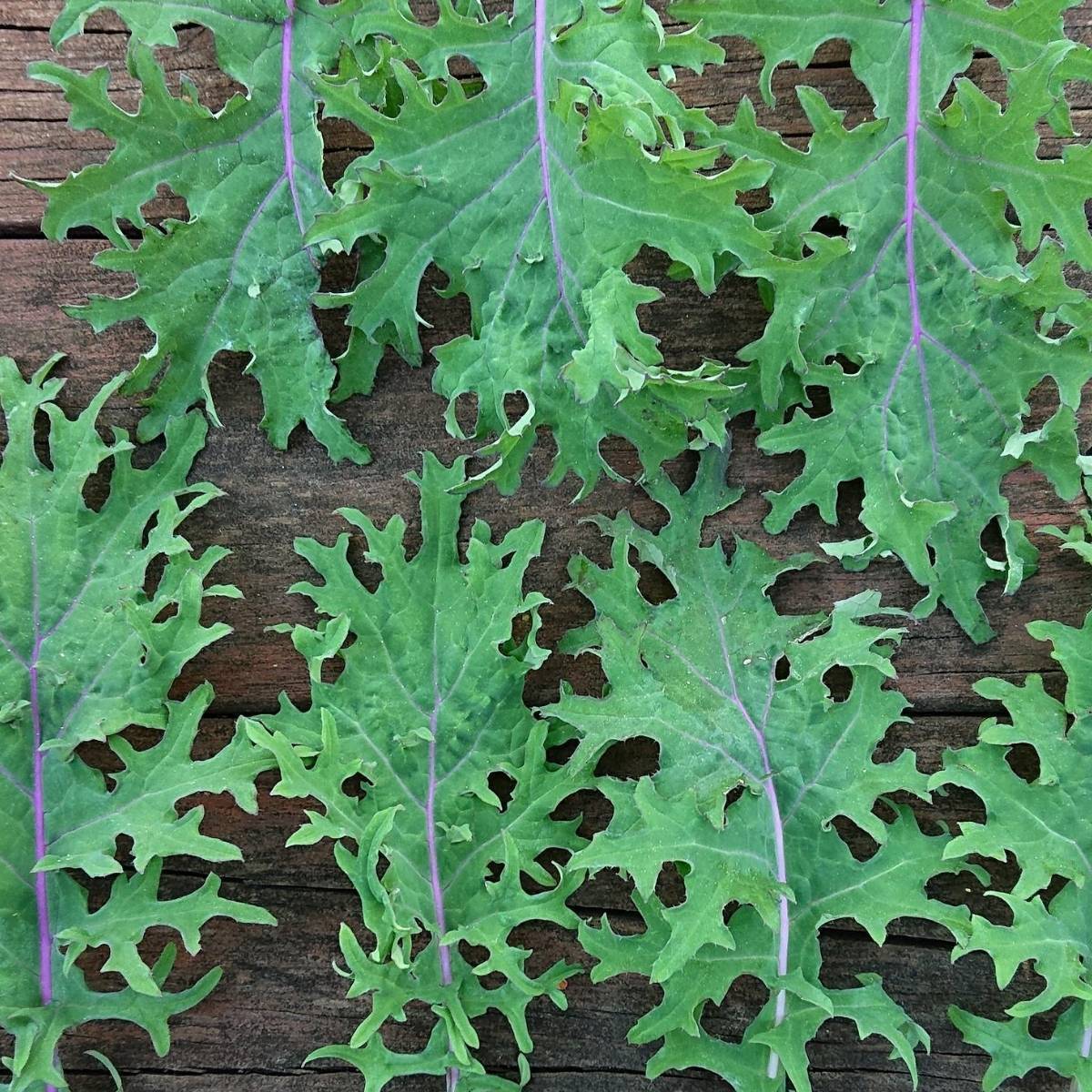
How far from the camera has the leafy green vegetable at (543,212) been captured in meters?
1.33

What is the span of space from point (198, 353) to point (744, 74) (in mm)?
971

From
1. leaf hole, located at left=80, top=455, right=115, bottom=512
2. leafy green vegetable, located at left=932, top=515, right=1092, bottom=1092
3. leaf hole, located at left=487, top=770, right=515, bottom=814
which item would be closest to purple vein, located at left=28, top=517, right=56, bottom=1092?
leaf hole, located at left=80, top=455, right=115, bottom=512

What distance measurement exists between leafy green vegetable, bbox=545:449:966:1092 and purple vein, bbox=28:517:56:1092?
2.62ft

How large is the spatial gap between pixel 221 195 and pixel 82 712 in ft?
2.67

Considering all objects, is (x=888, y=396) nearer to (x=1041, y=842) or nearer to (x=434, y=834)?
(x=1041, y=842)

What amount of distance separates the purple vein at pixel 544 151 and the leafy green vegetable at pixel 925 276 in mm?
206

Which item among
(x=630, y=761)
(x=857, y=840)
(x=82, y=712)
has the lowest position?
(x=857, y=840)

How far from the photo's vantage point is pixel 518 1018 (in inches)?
57.8

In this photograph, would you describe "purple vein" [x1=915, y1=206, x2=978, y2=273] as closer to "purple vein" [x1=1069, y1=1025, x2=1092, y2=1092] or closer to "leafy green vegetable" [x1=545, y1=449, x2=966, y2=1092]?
"leafy green vegetable" [x1=545, y1=449, x2=966, y2=1092]

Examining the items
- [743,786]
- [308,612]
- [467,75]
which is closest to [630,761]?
[743,786]

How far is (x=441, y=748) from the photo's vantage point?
1516 mm

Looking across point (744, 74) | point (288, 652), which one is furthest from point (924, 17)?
point (288, 652)

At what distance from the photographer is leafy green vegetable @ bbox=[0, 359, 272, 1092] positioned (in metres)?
1.46

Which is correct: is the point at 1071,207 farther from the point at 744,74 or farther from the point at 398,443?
the point at 398,443
